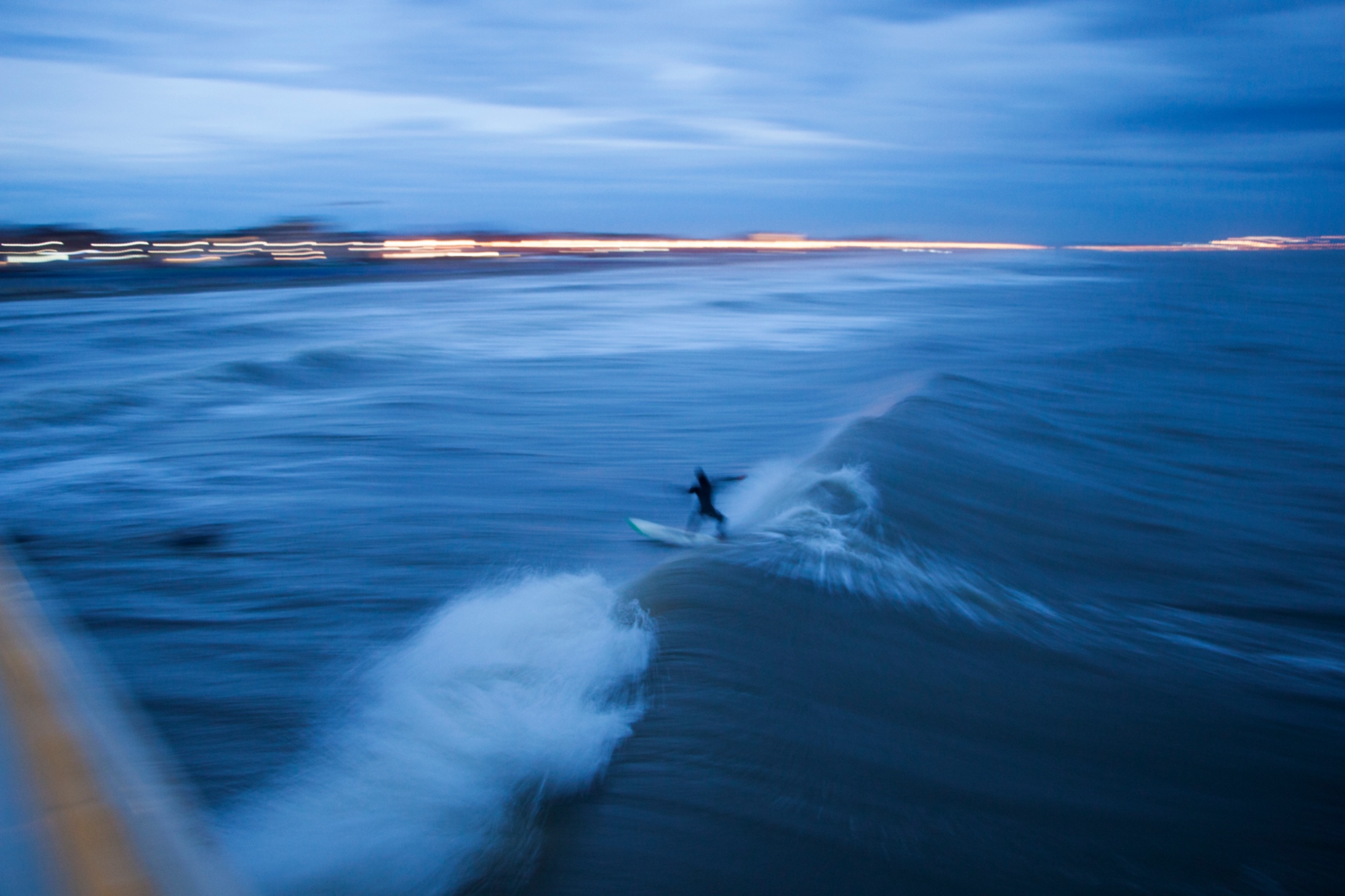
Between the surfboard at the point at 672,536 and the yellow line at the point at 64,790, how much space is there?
465 cm

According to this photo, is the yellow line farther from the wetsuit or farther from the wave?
the wetsuit

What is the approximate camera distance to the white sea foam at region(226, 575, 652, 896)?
2.92 metres

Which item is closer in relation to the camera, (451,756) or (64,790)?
(64,790)

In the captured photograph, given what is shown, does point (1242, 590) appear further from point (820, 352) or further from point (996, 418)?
point (820, 352)

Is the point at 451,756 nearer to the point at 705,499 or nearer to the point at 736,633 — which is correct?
the point at 736,633

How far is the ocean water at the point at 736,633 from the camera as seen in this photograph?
303 centimetres

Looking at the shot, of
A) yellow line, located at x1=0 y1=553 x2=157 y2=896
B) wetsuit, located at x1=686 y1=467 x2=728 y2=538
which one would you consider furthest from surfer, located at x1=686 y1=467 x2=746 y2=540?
yellow line, located at x1=0 y1=553 x2=157 y2=896

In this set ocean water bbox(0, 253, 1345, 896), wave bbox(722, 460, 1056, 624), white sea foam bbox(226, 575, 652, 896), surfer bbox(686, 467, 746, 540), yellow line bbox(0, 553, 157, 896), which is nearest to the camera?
yellow line bbox(0, 553, 157, 896)

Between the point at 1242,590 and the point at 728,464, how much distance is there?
5.64 m

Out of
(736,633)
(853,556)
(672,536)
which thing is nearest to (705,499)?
(672,536)

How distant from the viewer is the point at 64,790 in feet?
3.98

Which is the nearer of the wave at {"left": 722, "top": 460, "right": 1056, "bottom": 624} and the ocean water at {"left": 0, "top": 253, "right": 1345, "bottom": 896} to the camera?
the ocean water at {"left": 0, "top": 253, "right": 1345, "bottom": 896}

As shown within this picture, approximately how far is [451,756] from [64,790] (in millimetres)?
2352

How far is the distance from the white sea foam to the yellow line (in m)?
1.61
